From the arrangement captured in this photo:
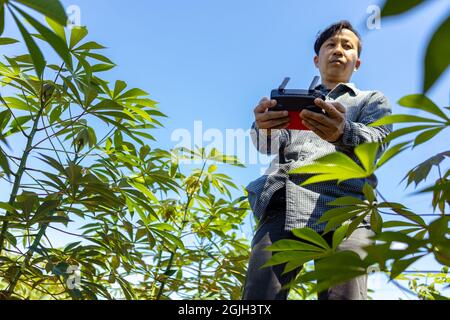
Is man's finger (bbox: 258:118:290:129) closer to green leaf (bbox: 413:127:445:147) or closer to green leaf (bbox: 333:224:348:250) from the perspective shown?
green leaf (bbox: 333:224:348:250)

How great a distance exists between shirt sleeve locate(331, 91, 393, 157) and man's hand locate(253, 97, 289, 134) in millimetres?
133

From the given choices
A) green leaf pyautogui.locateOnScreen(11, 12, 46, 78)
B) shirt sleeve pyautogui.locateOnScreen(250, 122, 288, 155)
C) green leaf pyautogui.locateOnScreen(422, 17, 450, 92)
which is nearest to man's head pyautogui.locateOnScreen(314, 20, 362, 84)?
shirt sleeve pyautogui.locateOnScreen(250, 122, 288, 155)

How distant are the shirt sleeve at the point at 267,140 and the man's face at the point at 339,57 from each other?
0.30 m

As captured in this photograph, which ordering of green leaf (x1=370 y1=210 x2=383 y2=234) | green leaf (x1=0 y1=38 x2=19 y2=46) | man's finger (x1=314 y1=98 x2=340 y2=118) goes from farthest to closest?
green leaf (x1=0 y1=38 x2=19 y2=46) < man's finger (x1=314 y1=98 x2=340 y2=118) < green leaf (x1=370 y1=210 x2=383 y2=234)

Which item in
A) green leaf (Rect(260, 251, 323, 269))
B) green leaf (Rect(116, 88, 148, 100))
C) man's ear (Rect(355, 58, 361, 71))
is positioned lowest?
green leaf (Rect(260, 251, 323, 269))

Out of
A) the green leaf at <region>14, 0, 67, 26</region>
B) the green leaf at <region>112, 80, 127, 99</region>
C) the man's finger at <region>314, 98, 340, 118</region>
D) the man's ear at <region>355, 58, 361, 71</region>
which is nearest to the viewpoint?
the green leaf at <region>14, 0, 67, 26</region>

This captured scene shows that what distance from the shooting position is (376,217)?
30.7 inches

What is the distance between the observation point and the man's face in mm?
1489

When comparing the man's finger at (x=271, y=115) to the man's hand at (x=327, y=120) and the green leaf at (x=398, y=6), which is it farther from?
the green leaf at (x=398, y=6)

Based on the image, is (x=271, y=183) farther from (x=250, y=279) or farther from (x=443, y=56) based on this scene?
(x=443, y=56)

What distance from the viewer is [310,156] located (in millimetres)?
1282

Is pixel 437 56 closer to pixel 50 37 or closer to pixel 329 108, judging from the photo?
pixel 50 37
